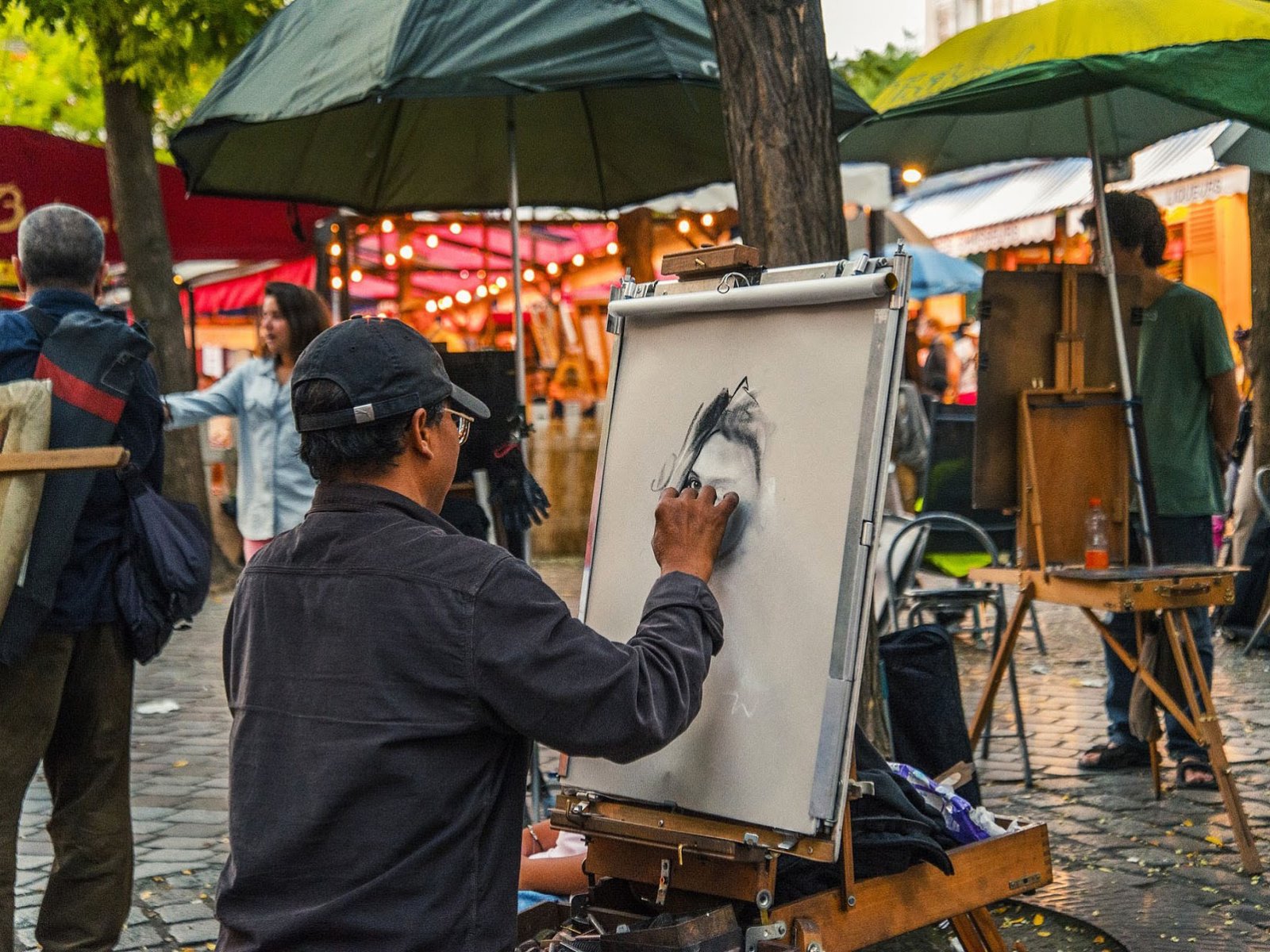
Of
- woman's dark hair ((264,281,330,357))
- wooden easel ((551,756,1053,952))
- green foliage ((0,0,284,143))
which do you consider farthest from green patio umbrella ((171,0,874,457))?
green foliage ((0,0,284,143))

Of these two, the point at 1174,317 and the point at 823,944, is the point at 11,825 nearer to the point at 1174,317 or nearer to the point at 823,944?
the point at 823,944

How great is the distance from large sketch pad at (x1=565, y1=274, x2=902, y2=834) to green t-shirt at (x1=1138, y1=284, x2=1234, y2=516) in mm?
3172

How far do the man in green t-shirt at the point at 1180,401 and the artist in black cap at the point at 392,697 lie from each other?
3.77m

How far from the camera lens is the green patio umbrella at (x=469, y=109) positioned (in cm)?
447

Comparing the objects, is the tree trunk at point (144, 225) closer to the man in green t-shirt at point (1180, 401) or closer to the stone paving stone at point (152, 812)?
the stone paving stone at point (152, 812)

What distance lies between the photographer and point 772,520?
2.69 metres

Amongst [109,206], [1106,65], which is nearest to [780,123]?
[1106,65]

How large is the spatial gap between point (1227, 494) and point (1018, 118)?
16.2 feet

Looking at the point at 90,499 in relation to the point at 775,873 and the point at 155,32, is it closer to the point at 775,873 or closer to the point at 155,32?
the point at 775,873

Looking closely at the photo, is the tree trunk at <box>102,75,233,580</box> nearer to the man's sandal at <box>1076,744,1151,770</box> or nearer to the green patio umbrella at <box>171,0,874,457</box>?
the green patio umbrella at <box>171,0,874,457</box>

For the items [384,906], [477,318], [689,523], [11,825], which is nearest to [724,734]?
[689,523]

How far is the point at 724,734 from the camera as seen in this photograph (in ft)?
8.67

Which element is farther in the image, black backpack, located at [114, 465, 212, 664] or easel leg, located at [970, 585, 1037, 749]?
easel leg, located at [970, 585, 1037, 749]

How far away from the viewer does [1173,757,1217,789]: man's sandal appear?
18.1 feet
